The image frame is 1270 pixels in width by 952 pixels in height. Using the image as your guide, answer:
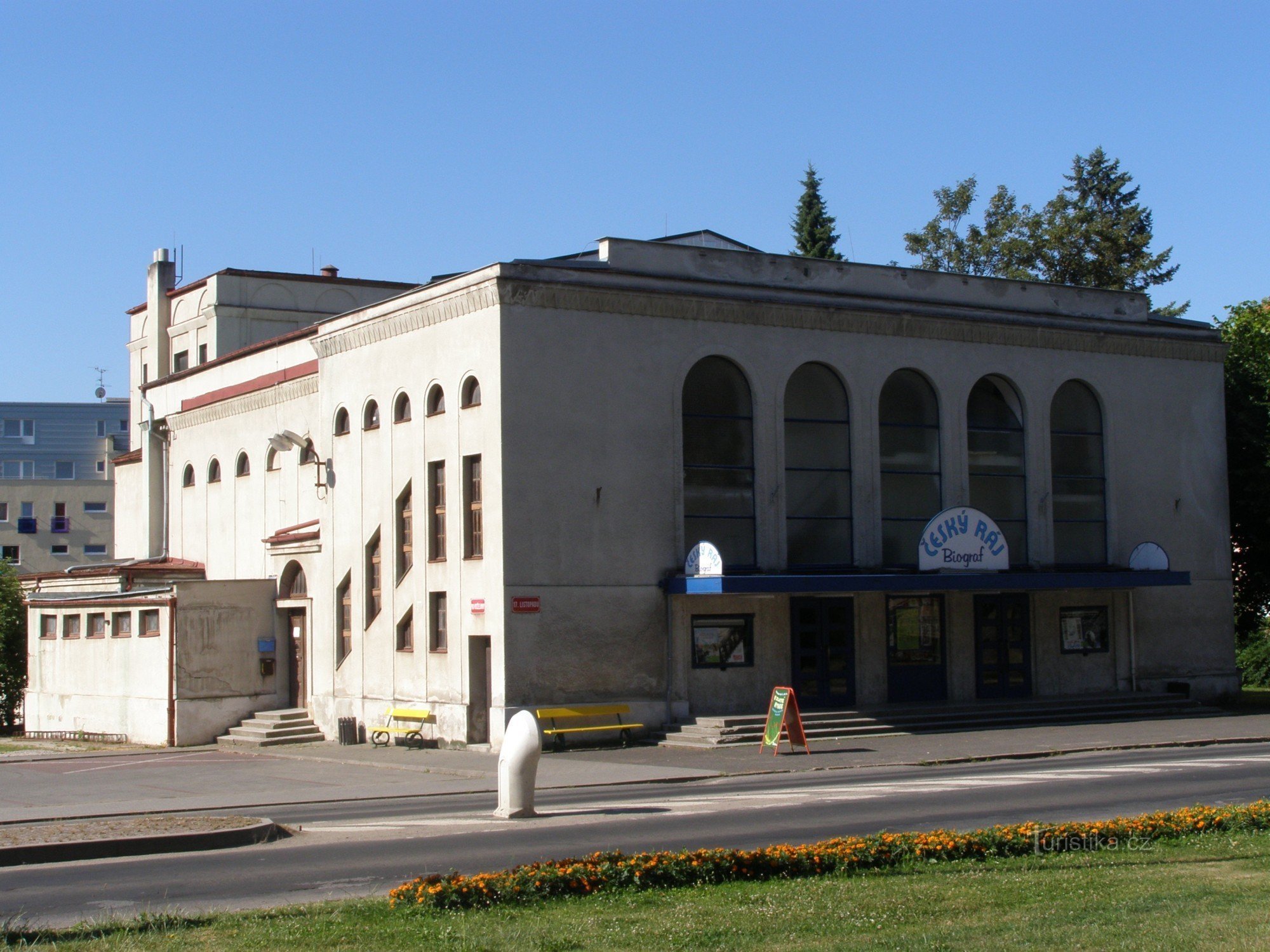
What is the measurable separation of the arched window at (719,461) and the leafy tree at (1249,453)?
14.7 meters

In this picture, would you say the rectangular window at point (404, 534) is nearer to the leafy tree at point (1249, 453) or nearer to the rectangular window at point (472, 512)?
the rectangular window at point (472, 512)

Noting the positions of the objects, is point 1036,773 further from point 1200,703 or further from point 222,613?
point 222,613

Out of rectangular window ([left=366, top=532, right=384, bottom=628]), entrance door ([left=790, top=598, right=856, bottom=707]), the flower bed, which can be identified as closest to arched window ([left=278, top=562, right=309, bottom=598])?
rectangular window ([left=366, top=532, right=384, bottom=628])

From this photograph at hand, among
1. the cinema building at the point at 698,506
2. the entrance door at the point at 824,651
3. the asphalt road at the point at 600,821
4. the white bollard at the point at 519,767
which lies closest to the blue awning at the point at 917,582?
the cinema building at the point at 698,506

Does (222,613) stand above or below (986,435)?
below

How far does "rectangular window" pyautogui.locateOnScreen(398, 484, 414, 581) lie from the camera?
103 feet

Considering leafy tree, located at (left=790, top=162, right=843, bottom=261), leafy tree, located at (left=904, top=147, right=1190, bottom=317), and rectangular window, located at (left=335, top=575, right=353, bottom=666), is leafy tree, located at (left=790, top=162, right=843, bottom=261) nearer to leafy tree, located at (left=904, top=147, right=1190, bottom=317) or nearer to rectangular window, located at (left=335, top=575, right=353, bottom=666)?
leafy tree, located at (left=904, top=147, right=1190, bottom=317)

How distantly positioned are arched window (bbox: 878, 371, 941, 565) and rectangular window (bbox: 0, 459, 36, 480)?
91.7 m

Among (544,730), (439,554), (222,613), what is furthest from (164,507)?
(544,730)

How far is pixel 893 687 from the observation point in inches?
1254

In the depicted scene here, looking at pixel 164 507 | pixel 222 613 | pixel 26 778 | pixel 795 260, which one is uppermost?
pixel 795 260

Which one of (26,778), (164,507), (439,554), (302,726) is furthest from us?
(164,507)

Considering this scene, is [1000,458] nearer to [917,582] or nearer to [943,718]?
[917,582]

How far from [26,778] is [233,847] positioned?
12945 mm
